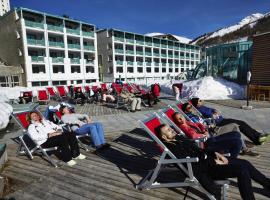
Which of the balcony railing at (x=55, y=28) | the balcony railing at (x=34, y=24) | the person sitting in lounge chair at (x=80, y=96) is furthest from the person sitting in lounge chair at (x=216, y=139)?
the balcony railing at (x=55, y=28)

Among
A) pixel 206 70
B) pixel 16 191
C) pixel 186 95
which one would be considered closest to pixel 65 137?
pixel 16 191

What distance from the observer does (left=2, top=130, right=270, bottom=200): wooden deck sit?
3441 mm

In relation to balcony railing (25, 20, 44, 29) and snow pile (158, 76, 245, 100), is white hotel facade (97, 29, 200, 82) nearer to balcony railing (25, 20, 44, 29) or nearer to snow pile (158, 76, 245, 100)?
balcony railing (25, 20, 44, 29)

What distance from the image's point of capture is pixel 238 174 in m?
2.86

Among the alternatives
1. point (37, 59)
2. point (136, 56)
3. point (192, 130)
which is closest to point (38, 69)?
point (37, 59)

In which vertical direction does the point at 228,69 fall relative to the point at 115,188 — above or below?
above

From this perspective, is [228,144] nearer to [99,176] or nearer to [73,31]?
[99,176]

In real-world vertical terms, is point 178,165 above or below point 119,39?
below

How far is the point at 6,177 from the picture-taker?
414 centimetres

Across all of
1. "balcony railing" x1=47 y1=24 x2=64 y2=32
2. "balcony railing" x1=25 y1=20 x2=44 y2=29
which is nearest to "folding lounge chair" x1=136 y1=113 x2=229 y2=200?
"balcony railing" x1=25 y1=20 x2=44 y2=29

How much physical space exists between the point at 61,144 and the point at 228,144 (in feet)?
10.8

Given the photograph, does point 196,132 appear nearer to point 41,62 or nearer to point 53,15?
point 41,62

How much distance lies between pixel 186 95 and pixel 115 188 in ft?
44.1

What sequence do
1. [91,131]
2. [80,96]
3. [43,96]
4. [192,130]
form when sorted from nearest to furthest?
[192,130]
[91,131]
[80,96]
[43,96]
